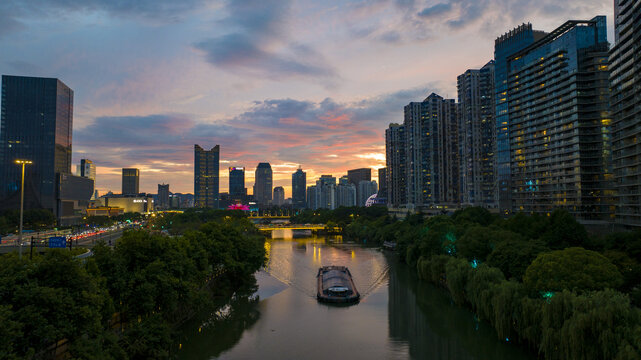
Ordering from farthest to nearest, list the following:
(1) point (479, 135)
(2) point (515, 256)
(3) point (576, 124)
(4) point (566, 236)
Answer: (1) point (479, 135) < (3) point (576, 124) < (4) point (566, 236) < (2) point (515, 256)

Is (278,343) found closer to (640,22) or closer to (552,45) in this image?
(640,22)

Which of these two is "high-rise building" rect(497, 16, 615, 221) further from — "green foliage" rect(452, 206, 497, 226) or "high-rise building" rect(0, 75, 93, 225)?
"high-rise building" rect(0, 75, 93, 225)

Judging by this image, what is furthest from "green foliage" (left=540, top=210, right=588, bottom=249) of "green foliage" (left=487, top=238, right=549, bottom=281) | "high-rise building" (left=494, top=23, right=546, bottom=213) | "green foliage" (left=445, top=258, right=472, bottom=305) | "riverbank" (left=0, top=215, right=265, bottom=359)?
"high-rise building" (left=494, top=23, right=546, bottom=213)

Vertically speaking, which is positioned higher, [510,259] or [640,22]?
[640,22]

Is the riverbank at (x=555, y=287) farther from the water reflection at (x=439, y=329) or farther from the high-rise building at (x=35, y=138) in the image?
the high-rise building at (x=35, y=138)

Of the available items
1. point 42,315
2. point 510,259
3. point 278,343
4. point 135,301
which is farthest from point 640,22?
point 42,315

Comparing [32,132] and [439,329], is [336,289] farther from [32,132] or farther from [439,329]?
[32,132]

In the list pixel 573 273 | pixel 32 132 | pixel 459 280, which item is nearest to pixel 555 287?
pixel 573 273
